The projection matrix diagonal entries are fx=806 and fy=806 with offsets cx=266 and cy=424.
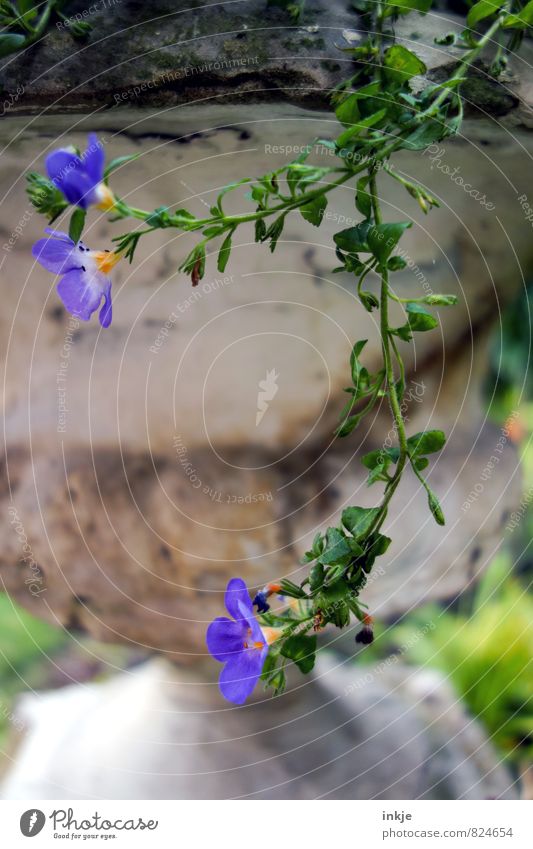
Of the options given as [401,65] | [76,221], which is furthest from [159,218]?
[401,65]

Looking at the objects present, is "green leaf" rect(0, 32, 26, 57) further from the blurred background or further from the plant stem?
the plant stem

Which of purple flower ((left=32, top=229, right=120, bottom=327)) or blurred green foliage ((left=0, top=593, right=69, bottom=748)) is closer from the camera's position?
purple flower ((left=32, top=229, right=120, bottom=327))

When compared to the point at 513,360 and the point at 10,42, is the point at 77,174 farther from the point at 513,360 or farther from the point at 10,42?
the point at 513,360

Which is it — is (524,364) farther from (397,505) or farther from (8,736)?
(8,736)

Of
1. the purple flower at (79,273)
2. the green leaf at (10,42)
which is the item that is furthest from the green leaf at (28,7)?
the purple flower at (79,273)

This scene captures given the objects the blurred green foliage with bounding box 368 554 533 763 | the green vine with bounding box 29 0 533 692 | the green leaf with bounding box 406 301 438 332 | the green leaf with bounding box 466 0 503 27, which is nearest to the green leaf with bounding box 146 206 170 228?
the green vine with bounding box 29 0 533 692

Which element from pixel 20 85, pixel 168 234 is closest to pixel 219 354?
pixel 168 234
